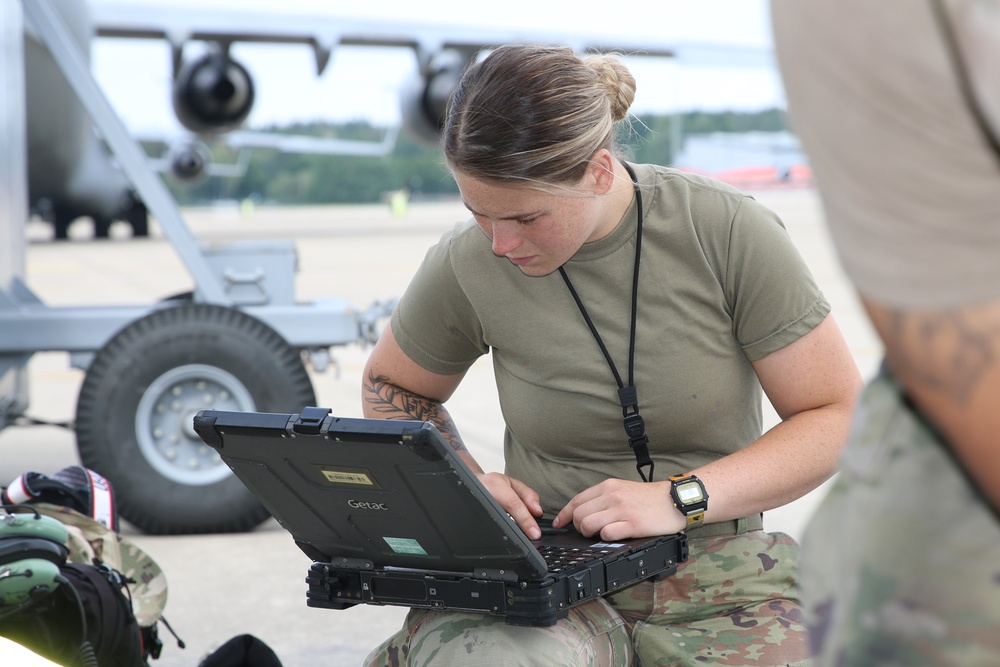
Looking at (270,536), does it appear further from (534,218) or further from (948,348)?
(948,348)

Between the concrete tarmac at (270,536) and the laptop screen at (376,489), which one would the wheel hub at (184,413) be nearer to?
the concrete tarmac at (270,536)

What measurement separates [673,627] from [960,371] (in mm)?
1118

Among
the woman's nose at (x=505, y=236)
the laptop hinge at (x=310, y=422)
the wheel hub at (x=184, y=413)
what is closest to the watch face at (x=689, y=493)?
the woman's nose at (x=505, y=236)

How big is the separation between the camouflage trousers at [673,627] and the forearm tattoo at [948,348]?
944 mm

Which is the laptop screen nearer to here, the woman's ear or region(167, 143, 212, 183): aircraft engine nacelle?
the woman's ear

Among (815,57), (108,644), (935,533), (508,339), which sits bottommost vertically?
(108,644)

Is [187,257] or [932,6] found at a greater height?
[932,6]

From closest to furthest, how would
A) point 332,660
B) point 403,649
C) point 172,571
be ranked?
point 403,649
point 332,660
point 172,571

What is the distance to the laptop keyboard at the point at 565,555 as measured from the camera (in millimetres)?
1580

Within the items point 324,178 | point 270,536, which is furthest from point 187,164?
point 324,178

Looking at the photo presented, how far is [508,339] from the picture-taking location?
6.23 feet

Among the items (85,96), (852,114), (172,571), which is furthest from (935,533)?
(85,96)

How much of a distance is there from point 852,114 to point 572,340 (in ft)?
3.68

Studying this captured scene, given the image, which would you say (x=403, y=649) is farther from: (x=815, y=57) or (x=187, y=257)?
(x=187, y=257)
